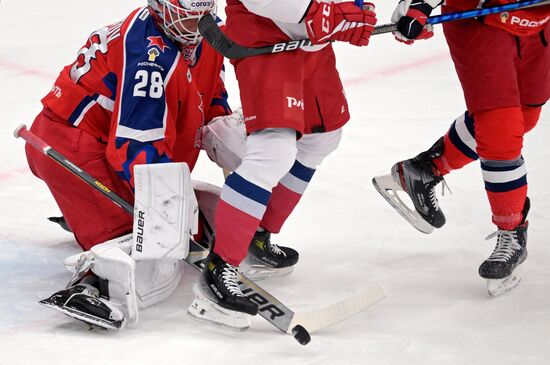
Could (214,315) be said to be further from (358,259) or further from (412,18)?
(412,18)

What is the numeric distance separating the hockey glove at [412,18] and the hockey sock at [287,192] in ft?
1.49

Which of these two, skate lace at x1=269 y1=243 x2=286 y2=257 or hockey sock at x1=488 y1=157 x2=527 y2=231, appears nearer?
hockey sock at x1=488 y1=157 x2=527 y2=231

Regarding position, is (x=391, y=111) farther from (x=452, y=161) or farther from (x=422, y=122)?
(x=452, y=161)

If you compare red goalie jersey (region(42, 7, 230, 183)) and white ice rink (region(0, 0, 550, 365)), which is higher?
red goalie jersey (region(42, 7, 230, 183))

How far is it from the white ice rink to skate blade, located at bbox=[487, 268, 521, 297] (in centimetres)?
2

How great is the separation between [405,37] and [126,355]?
42.8 inches

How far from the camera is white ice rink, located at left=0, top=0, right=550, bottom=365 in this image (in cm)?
240

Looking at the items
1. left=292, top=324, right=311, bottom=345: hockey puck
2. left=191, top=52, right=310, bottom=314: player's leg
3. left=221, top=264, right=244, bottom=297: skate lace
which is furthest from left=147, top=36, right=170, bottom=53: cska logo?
left=292, top=324, right=311, bottom=345: hockey puck

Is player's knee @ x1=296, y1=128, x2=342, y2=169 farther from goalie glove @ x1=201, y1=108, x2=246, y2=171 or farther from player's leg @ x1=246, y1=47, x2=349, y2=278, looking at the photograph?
goalie glove @ x1=201, y1=108, x2=246, y2=171

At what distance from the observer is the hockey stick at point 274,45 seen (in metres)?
2.55

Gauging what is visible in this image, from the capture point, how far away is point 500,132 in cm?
270

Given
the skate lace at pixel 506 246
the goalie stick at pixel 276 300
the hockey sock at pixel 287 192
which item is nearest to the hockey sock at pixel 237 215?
the goalie stick at pixel 276 300

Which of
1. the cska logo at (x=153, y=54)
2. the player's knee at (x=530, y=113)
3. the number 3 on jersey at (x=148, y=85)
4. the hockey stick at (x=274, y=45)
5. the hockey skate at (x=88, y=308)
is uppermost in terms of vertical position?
the hockey stick at (x=274, y=45)

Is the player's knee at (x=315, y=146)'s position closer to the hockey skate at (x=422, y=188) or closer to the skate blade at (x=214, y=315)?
the hockey skate at (x=422, y=188)
